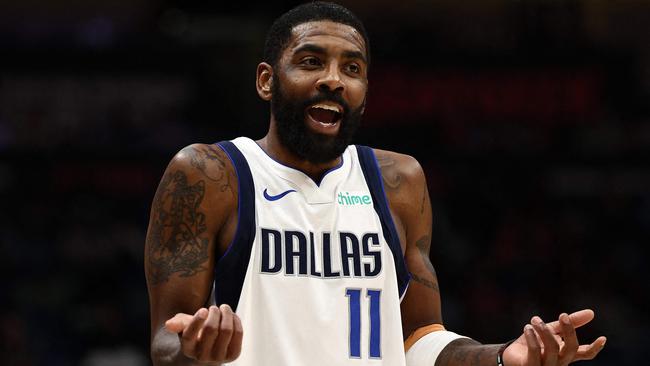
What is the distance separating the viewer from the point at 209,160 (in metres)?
3.44

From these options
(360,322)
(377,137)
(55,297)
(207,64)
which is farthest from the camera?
(207,64)

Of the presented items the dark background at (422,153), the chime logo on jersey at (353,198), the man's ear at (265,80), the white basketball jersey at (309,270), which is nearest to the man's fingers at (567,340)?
the white basketball jersey at (309,270)

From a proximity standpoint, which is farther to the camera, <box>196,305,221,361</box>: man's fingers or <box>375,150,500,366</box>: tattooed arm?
<box>375,150,500,366</box>: tattooed arm

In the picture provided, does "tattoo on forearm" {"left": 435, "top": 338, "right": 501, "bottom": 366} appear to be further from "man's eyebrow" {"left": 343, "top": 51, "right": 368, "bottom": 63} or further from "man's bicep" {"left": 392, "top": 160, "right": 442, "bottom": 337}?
"man's eyebrow" {"left": 343, "top": 51, "right": 368, "bottom": 63}

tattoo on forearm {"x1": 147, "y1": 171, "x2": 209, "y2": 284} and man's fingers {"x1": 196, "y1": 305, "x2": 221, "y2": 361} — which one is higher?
tattoo on forearm {"x1": 147, "y1": 171, "x2": 209, "y2": 284}

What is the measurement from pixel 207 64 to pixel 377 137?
2.08 m

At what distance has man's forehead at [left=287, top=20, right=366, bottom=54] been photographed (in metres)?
3.56

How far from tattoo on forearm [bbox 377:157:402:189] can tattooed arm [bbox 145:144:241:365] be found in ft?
1.96

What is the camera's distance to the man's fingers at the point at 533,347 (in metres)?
3.09

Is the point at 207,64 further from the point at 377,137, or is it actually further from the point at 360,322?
the point at 360,322

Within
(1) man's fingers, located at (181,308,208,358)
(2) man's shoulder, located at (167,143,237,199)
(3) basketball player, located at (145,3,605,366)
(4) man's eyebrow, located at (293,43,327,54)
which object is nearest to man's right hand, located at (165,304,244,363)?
(1) man's fingers, located at (181,308,208,358)

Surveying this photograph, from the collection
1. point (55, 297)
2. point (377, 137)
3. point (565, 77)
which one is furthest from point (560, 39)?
point (55, 297)

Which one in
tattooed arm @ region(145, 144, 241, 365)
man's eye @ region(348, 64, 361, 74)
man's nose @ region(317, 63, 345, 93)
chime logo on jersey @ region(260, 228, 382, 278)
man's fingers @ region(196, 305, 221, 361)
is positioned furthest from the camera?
man's eye @ region(348, 64, 361, 74)

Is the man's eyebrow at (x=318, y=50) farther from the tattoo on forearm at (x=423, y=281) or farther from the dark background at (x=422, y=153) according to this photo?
the dark background at (x=422, y=153)
